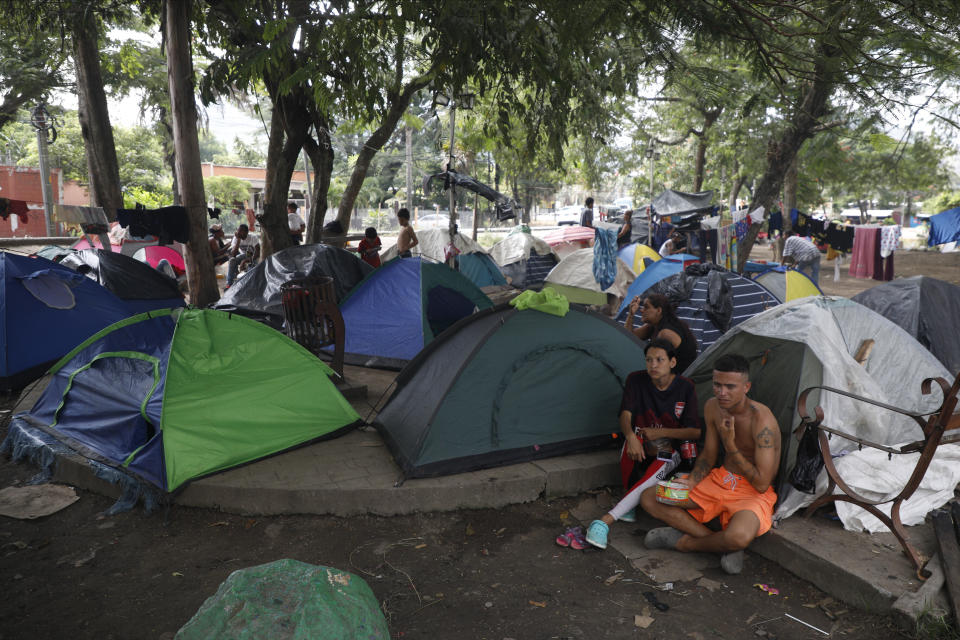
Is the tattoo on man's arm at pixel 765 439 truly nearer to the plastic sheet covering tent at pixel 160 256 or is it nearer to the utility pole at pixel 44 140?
the plastic sheet covering tent at pixel 160 256

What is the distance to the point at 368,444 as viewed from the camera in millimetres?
4934

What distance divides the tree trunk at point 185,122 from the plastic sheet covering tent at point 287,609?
667 centimetres

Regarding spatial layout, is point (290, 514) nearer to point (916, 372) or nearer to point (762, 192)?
point (916, 372)

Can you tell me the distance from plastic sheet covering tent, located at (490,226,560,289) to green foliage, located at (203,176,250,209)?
27549mm

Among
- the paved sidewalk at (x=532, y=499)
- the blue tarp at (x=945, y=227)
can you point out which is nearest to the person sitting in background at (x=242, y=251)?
the paved sidewalk at (x=532, y=499)

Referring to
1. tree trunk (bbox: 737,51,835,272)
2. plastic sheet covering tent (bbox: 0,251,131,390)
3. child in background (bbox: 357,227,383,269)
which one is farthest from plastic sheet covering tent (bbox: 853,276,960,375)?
plastic sheet covering tent (bbox: 0,251,131,390)

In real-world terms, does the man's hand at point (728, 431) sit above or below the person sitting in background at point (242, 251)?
below

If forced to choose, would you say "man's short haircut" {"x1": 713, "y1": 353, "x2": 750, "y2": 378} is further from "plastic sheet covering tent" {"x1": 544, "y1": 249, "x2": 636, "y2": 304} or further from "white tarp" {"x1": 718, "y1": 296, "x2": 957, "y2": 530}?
"plastic sheet covering tent" {"x1": 544, "y1": 249, "x2": 636, "y2": 304}

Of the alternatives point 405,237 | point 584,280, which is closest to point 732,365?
point 584,280

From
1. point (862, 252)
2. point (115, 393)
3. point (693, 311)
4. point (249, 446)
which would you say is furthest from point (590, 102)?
point (862, 252)

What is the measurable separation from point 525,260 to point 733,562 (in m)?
10.4

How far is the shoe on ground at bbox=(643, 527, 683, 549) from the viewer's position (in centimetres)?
372

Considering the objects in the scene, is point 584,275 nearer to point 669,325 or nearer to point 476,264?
point 476,264

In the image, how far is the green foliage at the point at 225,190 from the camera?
37.6 meters
